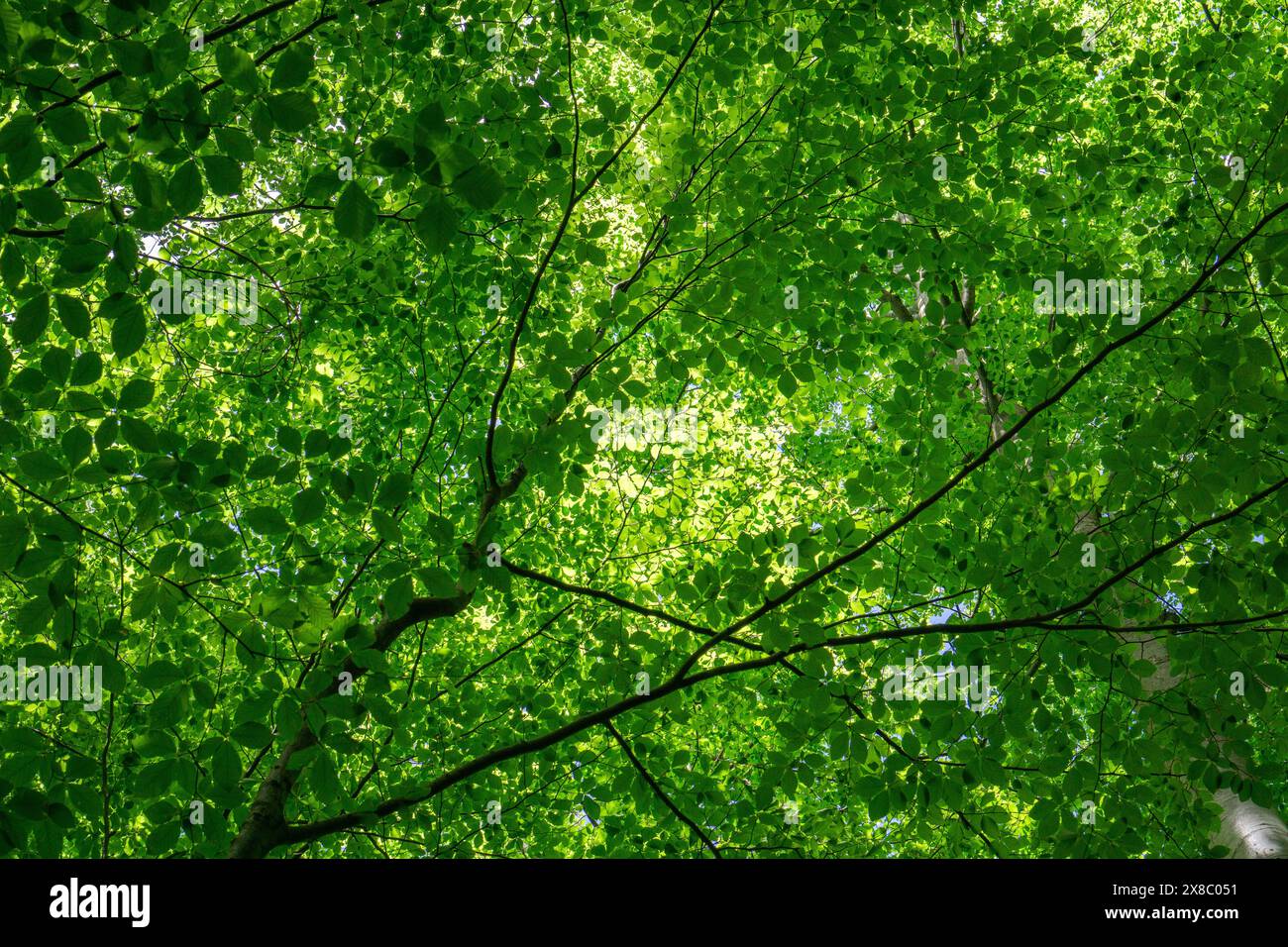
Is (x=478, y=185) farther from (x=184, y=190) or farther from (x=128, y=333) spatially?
(x=128, y=333)

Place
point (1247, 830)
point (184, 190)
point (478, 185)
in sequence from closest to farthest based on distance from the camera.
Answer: point (478, 185) < point (184, 190) < point (1247, 830)

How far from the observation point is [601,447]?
703cm

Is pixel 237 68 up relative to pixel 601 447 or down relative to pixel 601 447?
down

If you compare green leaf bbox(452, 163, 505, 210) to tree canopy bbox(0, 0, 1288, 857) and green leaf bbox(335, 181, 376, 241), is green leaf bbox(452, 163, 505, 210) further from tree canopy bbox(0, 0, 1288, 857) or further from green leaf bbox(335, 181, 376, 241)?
green leaf bbox(335, 181, 376, 241)

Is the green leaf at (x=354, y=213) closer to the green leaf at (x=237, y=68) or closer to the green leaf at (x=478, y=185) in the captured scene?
the green leaf at (x=478, y=185)

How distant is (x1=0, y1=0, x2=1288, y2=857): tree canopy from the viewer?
267 centimetres

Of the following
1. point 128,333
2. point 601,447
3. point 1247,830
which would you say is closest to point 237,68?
point 128,333

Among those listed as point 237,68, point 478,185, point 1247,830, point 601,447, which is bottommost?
point 1247,830

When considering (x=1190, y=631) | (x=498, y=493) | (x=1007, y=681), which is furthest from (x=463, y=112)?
(x=1190, y=631)

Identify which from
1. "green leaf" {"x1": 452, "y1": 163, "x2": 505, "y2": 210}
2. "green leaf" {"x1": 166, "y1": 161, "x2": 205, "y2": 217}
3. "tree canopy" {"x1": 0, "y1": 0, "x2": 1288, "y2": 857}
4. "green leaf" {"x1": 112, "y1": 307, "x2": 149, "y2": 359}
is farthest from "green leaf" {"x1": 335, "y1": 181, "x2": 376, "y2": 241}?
"green leaf" {"x1": 112, "y1": 307, "x2": 149, "y2": 359}

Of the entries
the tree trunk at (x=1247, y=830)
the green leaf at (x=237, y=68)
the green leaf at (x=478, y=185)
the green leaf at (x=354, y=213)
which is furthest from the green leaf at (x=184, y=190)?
the tree trunk at (x=1247, y=830)

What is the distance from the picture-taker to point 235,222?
19.7 feet

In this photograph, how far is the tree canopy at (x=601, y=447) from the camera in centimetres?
267
